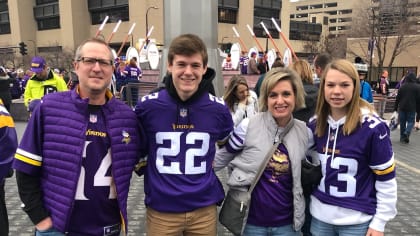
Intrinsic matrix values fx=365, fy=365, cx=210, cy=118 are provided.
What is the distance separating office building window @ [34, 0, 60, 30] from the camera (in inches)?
2777

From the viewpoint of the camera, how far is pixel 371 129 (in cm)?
234

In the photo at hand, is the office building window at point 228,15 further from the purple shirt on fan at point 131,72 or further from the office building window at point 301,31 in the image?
A: the purple shirt on fan at point 131,72

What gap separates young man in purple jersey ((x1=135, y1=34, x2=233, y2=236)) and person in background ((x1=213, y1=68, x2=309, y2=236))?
0.29 meters

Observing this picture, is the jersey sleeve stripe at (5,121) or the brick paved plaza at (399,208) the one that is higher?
the jersey sleeve stripe at (5,121)

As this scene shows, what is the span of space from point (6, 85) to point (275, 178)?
979 centimetres

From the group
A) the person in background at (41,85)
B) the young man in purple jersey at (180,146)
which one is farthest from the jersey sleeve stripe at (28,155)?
the person in background at (41,85)

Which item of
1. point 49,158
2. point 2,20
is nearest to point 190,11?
point 49,158

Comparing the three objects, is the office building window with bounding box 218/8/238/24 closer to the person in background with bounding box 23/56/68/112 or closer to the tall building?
the tall building

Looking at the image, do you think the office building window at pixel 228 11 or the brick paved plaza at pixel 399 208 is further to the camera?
the office building window at pixel 228 11

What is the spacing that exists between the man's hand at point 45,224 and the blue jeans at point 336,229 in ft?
5.76

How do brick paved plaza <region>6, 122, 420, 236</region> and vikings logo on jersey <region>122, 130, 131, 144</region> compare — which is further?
brick paved plaza <region>6, 122, 420, 236</region>

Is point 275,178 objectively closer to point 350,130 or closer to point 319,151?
point 319,151

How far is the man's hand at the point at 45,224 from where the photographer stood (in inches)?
85.7

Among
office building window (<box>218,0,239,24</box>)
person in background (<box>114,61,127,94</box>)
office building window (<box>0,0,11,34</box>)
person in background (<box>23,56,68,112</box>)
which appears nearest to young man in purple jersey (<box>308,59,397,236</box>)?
person in background (<box>23,56,68,112</box>)
